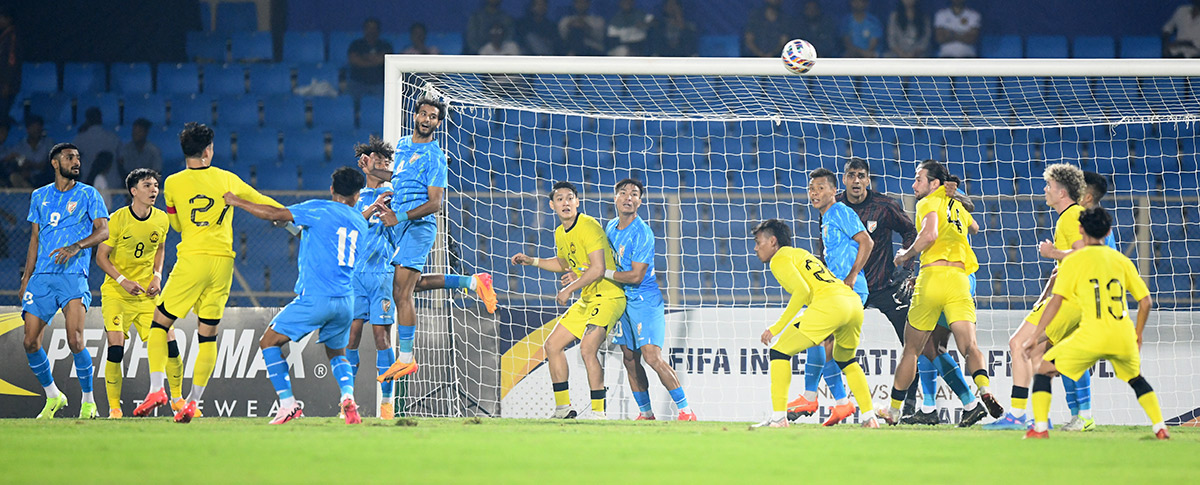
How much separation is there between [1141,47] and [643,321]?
9.41 meters

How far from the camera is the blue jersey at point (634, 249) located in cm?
856

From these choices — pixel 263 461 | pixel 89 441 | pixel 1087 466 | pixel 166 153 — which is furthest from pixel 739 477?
pixel 166 153

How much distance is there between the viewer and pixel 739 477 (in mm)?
3998

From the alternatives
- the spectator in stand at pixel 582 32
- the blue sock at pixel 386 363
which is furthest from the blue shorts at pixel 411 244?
the spectator in stand at pixel 582 32

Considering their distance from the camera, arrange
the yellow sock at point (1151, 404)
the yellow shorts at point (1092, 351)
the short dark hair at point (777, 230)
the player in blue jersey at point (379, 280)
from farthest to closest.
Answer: the player in blue jersey at point (379, 280)
the short dark hair at point (777, 230)
the yellow sock at point (1151, 404)
the yellow shorts at point (1092, 351)

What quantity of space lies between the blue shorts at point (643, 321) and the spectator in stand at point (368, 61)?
666cm

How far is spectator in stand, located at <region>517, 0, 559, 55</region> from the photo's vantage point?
566 inches

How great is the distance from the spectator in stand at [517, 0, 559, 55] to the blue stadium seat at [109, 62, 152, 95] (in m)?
4.70

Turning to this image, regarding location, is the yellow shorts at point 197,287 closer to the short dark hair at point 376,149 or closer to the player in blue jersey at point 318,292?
the player in blue jersey at point 318,292

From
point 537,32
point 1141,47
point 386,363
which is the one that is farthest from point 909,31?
point 386,363

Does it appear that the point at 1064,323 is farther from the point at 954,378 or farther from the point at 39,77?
the point at 39,77

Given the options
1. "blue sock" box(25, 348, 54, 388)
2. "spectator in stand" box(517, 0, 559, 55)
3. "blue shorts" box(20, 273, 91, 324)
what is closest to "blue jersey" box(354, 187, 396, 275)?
"blue shorts" box(20, 273, 91, 324)

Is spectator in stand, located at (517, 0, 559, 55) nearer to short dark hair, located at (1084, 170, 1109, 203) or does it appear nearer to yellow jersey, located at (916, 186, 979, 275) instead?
yellow jersey, located at (916, 186, 979, 275)

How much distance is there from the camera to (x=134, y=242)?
27.7 ft
